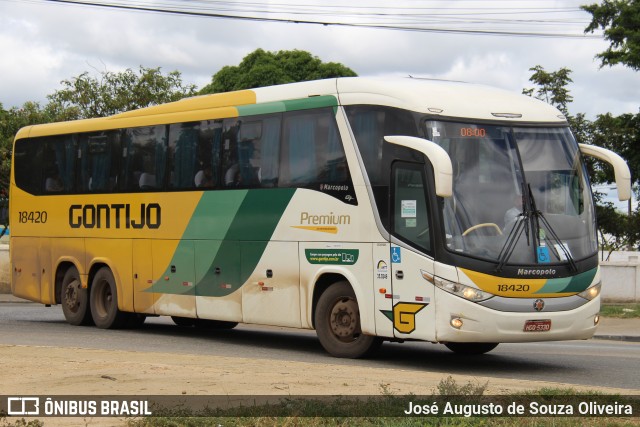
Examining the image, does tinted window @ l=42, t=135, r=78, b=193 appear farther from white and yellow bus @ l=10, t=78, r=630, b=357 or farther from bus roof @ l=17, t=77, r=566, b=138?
bus roof @ l=17, t=77, r=566, b=138

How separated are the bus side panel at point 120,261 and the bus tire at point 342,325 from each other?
17.2ft

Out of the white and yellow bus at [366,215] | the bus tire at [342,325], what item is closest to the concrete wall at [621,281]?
the white and yellow bus at [366,215]

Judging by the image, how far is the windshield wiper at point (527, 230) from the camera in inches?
555

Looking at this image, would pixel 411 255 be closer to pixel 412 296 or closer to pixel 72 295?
pixel 412 296

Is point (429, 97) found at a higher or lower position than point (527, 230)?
higher

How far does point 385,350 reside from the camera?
1731 cm

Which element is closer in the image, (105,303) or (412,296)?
(412,296)

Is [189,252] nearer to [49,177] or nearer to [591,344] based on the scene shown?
[49,177]

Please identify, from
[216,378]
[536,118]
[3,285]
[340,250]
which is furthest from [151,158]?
[3,285]

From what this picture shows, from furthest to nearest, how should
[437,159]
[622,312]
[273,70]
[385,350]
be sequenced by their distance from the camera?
1. [273,70]
2. [622,312]
3. [385,350]
4. [437,159]

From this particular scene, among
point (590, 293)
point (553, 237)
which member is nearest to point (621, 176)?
point (553, 237)

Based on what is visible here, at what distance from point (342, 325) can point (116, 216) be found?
6.22m

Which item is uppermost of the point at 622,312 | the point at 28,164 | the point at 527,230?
the point at 28,164

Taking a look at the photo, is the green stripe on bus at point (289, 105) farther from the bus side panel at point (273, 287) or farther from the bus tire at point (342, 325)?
the bus tire at point (342, 325)
